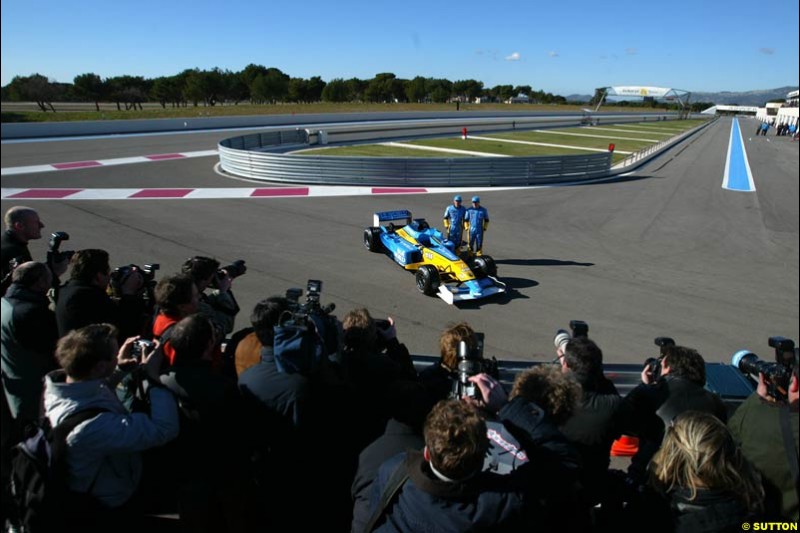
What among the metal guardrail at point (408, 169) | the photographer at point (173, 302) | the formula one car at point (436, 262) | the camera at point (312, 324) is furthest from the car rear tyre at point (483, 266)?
the metal guardrail at point (408, 169)

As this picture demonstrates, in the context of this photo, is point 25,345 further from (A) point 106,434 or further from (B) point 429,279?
(B) point 429,279

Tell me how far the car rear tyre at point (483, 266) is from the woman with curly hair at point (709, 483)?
6.68 metres

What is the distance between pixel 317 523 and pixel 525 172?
1829cm

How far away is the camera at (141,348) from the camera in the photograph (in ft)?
10.7

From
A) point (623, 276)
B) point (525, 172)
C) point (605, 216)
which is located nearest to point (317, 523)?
point (623, 276)

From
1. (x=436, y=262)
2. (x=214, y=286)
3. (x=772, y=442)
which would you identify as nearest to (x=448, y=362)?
(x=772, y=442)

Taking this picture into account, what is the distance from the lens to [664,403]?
10.2 ft

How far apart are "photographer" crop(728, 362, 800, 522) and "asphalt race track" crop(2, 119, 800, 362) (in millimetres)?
829

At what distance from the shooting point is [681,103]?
408ft

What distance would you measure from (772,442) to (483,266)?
6469 millimetres

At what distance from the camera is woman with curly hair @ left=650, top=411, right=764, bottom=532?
2217 mm

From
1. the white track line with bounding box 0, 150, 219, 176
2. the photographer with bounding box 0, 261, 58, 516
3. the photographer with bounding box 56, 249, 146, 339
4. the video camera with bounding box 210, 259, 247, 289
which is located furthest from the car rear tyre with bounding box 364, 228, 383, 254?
the white track line with bounding box 0, 150, 219, 176

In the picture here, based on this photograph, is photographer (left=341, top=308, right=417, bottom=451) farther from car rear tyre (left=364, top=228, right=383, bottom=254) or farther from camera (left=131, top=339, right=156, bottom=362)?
car rear tyre (left=364, top=228, right=383, bottom=254)

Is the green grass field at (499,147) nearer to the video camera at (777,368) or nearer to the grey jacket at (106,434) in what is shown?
the video camera at (777,368)
